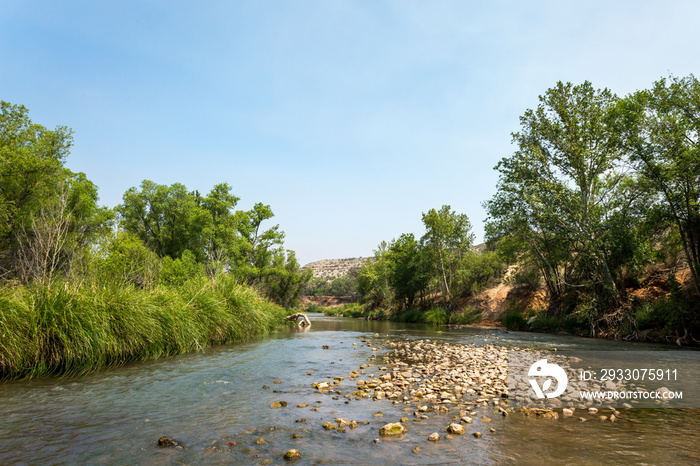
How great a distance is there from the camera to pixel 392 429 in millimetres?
5633

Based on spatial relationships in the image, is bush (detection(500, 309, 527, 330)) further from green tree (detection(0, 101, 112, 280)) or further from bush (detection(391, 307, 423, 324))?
green tree (detection(0, 101, 112, 280))

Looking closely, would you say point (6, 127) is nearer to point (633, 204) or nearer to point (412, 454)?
point (412, 454)

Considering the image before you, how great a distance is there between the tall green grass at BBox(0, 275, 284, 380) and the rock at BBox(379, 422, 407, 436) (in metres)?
8.40

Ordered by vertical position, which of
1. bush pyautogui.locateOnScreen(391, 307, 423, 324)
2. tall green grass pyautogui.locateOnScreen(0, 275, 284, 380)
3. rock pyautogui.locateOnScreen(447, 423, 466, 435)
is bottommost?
bush pyautogui.locateOnScreen(391, 307, 423, 324)

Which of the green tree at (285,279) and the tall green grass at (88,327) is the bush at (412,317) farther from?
the tall green grass at (88,327)

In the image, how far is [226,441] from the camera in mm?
5359

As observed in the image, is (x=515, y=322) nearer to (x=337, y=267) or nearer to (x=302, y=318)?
(x=302, y=318)

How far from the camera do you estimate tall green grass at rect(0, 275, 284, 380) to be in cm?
861

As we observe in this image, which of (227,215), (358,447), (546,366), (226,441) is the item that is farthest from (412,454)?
(227,215)

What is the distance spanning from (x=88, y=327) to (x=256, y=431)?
676 cm

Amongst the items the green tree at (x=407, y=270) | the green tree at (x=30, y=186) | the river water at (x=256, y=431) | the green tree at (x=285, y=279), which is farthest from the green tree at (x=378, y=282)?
the river water at (x=256, y=431)

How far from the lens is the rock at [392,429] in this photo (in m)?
5.57

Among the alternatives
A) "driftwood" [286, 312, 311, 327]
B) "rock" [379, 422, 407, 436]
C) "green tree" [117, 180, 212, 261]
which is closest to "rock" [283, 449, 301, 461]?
"rock" [379, 422, 407, 436]

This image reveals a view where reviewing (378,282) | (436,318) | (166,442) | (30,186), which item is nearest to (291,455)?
(166,442)
